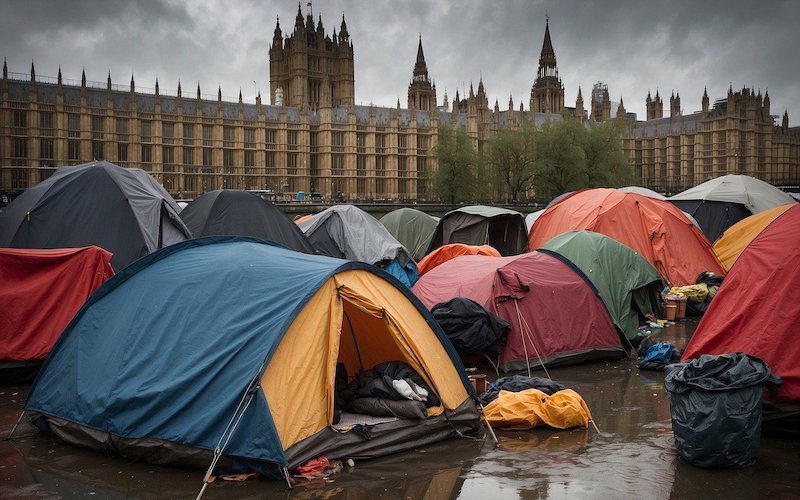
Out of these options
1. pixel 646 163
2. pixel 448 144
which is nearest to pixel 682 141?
pixel 646 163

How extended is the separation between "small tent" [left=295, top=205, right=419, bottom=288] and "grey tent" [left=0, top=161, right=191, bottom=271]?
4.61 meters

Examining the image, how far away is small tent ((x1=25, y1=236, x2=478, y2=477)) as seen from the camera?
7.22m

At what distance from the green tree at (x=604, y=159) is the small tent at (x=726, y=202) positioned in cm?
3071

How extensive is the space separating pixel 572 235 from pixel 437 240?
8.43m

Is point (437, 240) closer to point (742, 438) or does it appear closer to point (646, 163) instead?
point (742, 438)

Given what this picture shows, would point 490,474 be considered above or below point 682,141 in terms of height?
below

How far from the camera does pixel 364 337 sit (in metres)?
9.13

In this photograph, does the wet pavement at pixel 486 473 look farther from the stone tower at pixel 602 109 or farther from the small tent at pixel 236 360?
the stone tower at pixel 602 109

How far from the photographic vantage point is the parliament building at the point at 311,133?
5684 centimetres

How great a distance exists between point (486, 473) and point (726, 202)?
20.4 meters

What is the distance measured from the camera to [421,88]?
307 feet

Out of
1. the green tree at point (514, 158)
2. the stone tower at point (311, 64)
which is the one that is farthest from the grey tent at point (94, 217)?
the stone tower at point (311, 64)

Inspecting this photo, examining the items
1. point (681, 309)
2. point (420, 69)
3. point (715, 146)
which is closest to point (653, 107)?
point (715, 146)

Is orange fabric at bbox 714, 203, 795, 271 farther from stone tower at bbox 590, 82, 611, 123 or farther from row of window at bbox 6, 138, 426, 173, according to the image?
stone tower at bbox 590, 82, 611, 123
